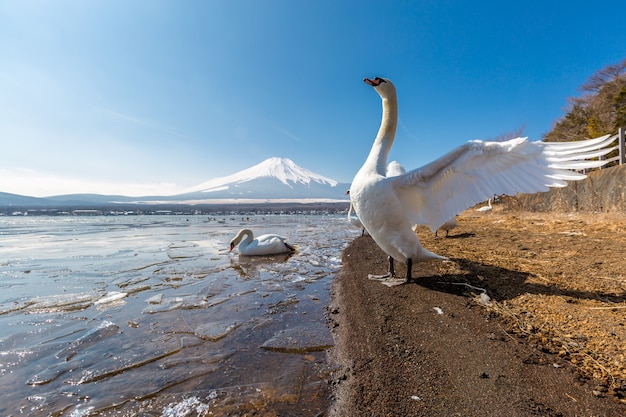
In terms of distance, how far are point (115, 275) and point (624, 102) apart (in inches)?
1142

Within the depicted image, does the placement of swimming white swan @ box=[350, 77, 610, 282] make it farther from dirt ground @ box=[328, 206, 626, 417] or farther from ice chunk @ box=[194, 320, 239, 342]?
ice chunk @ box=[194, 320, 239, 342]

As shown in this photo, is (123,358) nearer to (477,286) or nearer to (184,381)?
(184,381)

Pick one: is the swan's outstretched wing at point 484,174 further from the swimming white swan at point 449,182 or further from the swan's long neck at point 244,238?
the swan's long neck at point 244,238

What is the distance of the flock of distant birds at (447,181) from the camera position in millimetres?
3348

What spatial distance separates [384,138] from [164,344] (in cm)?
424

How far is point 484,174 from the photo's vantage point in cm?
374

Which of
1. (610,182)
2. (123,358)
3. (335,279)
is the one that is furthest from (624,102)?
(123,358)

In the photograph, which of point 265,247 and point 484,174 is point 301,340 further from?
point 265,247

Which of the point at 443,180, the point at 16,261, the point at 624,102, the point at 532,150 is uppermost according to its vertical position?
the point at 624,102

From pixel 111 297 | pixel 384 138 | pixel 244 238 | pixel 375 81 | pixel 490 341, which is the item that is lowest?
pixel 111 297

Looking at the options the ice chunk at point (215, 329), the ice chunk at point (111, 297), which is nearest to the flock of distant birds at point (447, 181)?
the ice chunk at point (215, 329)

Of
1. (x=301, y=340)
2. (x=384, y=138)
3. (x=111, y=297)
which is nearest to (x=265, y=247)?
(x=111, y=297)

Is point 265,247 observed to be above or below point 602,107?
below

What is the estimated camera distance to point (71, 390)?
2152 mm
